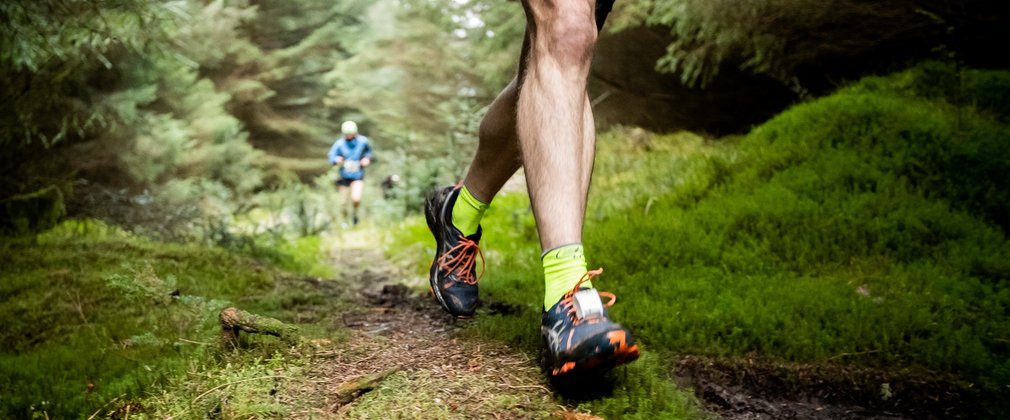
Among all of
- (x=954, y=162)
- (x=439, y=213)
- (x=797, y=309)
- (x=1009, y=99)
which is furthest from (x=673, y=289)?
(x=1009, y=99)

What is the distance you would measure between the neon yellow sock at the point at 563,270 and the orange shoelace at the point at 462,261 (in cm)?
69

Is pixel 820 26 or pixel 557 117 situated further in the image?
pixel 820 26

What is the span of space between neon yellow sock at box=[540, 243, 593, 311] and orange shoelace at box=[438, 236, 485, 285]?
27.2 inches

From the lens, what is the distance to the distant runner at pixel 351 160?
11.5 metres

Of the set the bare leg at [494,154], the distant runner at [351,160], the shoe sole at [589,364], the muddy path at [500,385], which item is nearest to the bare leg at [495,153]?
the bare leg at [494,154]

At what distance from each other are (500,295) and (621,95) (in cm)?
602

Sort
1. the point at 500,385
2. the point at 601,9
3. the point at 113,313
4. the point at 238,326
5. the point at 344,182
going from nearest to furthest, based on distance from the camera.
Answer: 1. the point at 500,385
2. the point at 238,326
3. the point at 601,9
4. the point at 113,313
5. the point at 344,182

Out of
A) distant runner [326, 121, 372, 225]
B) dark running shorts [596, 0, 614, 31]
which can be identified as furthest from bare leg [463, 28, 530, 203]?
distant runner [326, 121, 372, 225]

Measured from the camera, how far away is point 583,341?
54.5 inches

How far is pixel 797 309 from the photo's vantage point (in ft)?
7.94

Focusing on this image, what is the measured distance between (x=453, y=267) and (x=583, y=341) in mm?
999

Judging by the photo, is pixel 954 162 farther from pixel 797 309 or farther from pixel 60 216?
pixel 60 216

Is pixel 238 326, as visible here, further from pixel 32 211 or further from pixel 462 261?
pixel 32 211

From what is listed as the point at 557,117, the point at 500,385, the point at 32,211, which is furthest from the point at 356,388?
the point at 32,211
